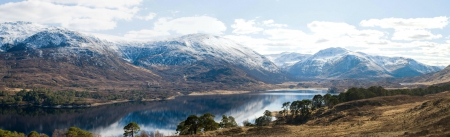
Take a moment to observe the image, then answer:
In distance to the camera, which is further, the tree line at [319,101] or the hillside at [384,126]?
the tree line at [319,101]

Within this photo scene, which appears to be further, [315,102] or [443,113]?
[315,102]

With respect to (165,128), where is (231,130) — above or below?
above

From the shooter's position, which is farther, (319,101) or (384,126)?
(319,101)

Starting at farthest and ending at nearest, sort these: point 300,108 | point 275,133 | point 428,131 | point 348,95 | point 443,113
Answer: point 348,95 → point 300,108 → point 275,133 → point 443,113 → point 428,131

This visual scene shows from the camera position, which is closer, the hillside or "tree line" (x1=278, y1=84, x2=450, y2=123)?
the hillside

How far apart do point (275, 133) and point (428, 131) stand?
28.5 m

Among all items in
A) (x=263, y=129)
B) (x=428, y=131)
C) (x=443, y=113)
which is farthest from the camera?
(x=263, y=129)

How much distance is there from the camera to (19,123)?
193875 mm

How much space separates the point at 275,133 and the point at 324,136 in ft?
40.7

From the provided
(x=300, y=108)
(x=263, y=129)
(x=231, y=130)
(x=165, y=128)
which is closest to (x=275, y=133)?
(x=263, y=129)

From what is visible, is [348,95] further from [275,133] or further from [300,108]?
[275,133]

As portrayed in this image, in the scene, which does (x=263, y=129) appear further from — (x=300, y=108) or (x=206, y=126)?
(x=300, y=108)

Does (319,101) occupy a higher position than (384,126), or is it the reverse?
(319,101)

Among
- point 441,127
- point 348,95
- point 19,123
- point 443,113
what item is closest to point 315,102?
point 348,95
